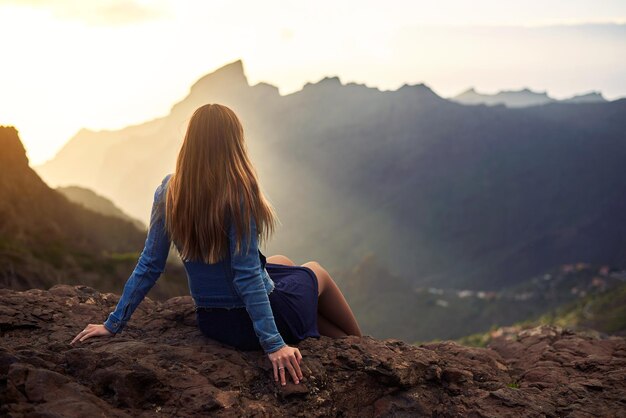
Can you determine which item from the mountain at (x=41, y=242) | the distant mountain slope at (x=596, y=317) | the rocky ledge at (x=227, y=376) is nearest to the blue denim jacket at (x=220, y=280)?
the rocky ledge at (x=227, y=376)

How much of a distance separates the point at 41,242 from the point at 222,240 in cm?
2592

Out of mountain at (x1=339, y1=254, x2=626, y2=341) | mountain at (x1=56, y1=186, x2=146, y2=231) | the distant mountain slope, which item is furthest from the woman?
mountain at (x1=339, y1=254, x2=626, y2=341)

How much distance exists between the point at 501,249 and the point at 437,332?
77374 mm

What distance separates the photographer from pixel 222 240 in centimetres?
397

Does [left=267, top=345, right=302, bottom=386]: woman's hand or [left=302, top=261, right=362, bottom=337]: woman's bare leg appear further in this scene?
[left=302, top=261, right=362, bottom=337]: woman's bare leg

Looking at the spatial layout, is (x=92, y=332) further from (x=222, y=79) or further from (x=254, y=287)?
(x=222, y=79)

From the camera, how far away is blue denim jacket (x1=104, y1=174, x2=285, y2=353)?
3996 millimetres

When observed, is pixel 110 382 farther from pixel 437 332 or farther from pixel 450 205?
pixel 450 205

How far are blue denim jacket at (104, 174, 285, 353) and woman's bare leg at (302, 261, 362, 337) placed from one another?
68 centimetres

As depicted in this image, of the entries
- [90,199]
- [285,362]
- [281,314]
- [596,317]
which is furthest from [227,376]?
[90,199]

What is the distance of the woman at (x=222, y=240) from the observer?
390cm

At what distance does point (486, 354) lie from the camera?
20.8 feet

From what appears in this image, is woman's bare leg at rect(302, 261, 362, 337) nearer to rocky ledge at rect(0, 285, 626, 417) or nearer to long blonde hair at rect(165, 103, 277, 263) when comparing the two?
rocky ledge at rect(0, 285, 626, 417)

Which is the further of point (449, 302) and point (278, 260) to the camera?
point (449, 302)
